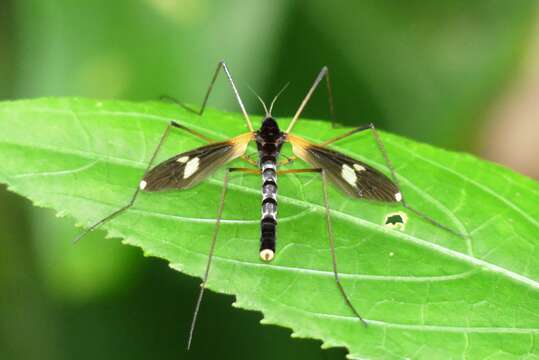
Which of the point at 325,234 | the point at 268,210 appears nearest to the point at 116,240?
the point at 268,210

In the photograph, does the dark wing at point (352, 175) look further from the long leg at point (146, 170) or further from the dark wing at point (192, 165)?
the long leg at point (146, 170)

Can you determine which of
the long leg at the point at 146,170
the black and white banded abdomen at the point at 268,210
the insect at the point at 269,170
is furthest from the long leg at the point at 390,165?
the long leg at the point at 146,170

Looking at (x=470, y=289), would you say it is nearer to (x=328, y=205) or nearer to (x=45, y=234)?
(x=328, y=205)

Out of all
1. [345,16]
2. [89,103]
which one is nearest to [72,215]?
[89,103]

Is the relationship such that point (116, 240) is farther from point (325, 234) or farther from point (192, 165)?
point (325, 234)

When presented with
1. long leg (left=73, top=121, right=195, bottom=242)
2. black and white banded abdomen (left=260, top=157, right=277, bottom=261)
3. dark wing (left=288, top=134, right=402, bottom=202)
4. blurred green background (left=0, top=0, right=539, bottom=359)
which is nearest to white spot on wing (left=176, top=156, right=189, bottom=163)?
long leg (left=73, top=121, right=195, bottom=242)
